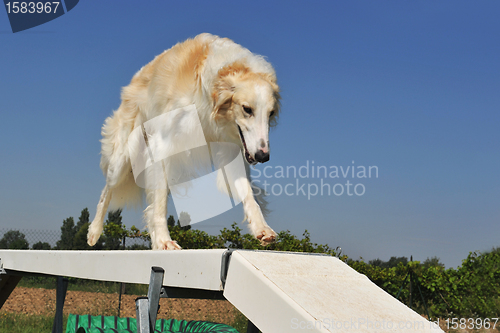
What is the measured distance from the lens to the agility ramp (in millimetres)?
1415

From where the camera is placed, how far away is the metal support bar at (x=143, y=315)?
69.9 inches

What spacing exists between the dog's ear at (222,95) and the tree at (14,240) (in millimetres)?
9250

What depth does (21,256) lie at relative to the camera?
347cm

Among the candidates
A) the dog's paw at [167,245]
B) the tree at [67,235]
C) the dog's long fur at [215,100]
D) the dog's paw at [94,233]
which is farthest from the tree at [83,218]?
the dog's paw at [167,245]

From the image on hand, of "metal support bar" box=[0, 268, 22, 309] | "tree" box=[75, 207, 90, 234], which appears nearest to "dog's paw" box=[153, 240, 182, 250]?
"metal support bar" box=[0, 268, 22, 309]

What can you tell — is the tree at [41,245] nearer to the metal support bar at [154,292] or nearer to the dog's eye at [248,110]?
the dog's eye at [248,110]

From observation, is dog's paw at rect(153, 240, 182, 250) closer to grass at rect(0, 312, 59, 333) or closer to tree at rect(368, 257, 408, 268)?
grass at rect(0, 312, 59, 333)

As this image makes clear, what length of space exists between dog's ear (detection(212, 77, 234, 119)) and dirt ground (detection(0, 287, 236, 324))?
4.75 metres

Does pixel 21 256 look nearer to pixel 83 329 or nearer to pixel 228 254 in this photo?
pixel 83 329

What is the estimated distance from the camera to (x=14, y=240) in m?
10.4

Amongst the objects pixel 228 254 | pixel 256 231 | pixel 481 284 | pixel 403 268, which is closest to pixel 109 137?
pixel 256 231

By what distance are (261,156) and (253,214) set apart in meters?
0.48

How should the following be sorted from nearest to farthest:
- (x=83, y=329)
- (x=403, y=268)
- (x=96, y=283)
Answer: (x=83, y=329) < (x=403, y=268) < (x=96, y=283)

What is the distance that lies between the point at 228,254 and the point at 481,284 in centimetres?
698
